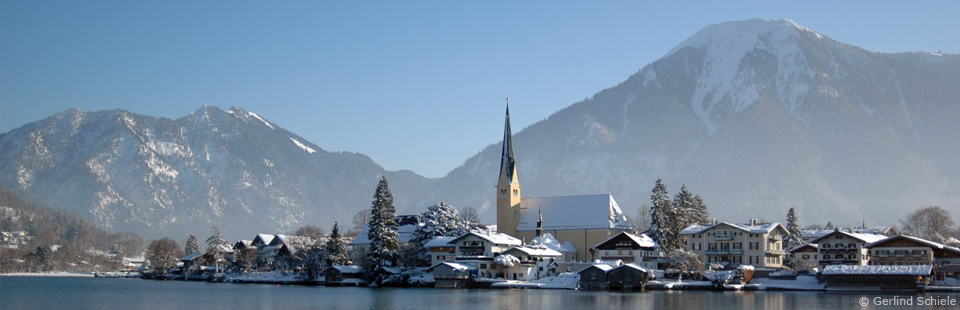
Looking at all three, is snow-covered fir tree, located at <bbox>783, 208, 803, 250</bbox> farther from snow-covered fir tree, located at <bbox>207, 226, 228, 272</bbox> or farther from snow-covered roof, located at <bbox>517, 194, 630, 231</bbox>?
snow-covered fir tree, located at <bbox>207, 226, 228, 272</bbox>

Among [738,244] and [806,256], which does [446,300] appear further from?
[806,256]

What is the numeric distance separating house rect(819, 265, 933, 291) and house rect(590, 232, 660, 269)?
18.1 m

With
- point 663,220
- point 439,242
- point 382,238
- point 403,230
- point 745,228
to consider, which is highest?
point 663,220

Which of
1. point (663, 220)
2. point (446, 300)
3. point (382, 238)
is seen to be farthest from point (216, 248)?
point (446, 300)

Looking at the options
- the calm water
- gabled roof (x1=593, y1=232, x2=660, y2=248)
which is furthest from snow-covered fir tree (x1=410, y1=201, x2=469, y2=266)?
the calm water

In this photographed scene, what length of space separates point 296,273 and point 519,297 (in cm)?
4136

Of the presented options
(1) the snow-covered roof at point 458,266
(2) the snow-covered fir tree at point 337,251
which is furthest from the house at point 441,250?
(2) the snow-covered fir tree at point 337,251

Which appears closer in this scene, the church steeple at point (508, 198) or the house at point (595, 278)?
the house at point (595, 278)

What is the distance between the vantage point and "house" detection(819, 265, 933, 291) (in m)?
68.8

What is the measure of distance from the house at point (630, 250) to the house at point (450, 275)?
534 inches

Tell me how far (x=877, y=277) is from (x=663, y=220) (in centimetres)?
2525

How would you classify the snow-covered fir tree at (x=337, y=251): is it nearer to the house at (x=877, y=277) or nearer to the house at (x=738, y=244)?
the house at (x=738, y=244)

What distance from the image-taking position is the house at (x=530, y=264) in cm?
8556

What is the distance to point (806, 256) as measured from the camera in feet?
286
